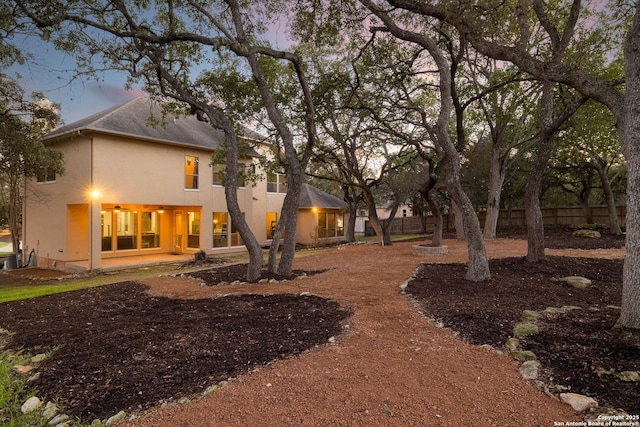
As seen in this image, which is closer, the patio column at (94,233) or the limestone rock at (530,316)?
the limestone rock at (530,316)

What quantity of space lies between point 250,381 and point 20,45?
31.8 feet

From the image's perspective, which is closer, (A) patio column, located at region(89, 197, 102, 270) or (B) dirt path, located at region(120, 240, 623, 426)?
(B) dirt path, located at region(120, 240, 623, 426)

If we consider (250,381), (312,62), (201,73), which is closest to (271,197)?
(312,62)

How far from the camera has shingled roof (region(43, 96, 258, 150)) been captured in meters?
12.9

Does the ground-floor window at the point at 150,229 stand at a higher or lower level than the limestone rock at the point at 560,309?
higher

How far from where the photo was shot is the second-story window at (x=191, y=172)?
15.9m

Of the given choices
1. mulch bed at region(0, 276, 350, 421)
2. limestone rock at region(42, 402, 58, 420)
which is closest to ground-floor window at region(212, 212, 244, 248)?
mulch bed at region(0, 276, 350, 421)

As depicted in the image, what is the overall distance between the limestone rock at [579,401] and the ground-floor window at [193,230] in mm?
15868

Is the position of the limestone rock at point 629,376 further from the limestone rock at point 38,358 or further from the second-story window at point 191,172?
the second-story window at point 191,172

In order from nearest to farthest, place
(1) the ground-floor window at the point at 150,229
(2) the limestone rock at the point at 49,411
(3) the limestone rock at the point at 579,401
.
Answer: (3) the limestone rock at the point at 579,401 < (2) the limestone rock at the point at 49,411 < (1) the ground-floor window at the point at 150,229

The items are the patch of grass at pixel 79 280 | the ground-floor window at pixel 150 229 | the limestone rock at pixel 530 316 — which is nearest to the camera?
the limestone rock at pixel 530 316

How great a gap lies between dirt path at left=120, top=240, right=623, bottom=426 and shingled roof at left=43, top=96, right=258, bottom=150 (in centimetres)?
1049

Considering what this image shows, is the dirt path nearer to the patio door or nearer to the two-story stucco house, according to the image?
the two-story stucco house

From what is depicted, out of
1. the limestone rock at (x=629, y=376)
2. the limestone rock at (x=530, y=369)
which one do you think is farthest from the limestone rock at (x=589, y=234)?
the limestone rock at (x=530, y=369)
